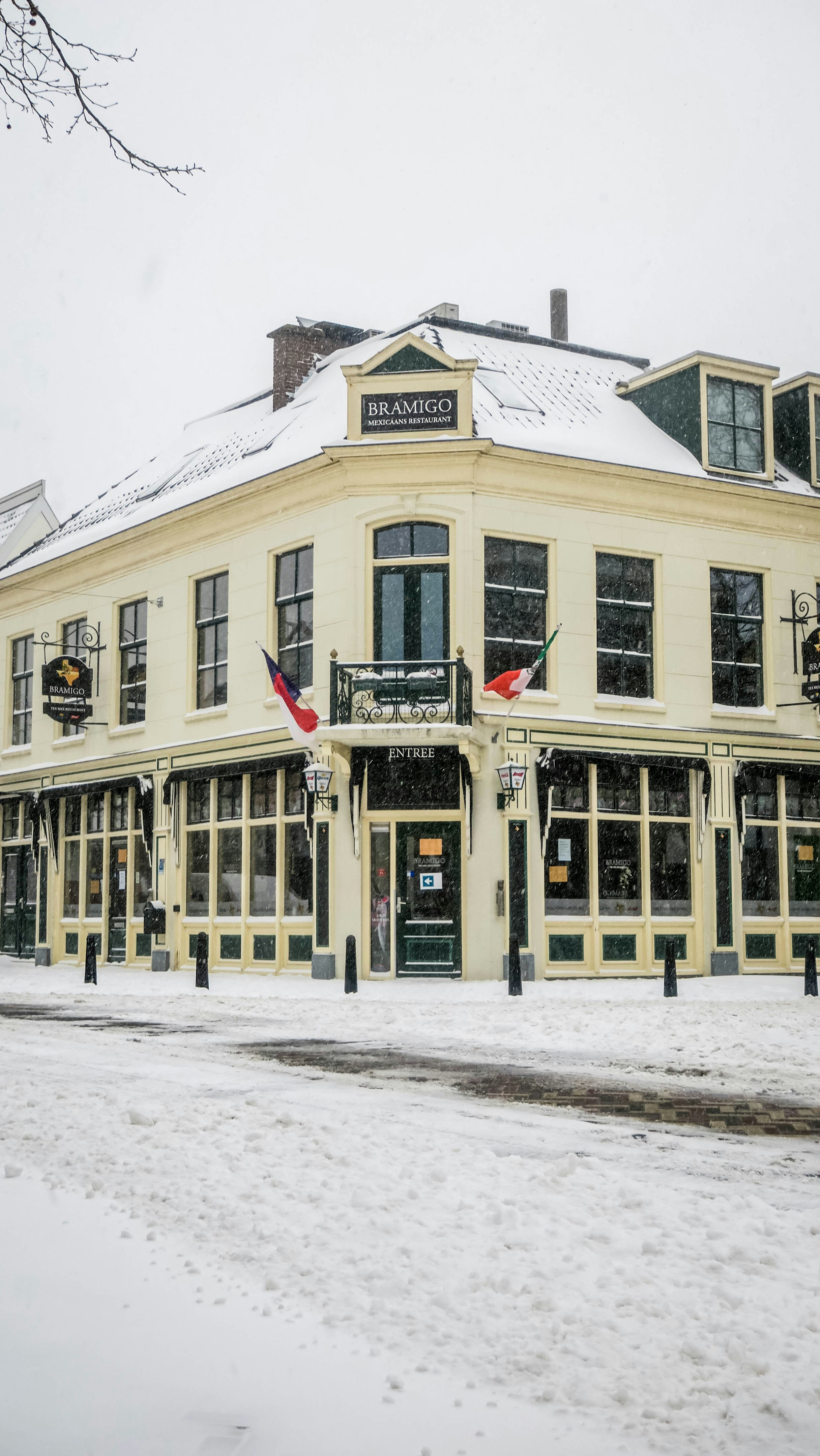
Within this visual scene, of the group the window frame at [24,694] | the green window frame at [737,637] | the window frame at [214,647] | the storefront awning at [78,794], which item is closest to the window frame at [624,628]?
the green window frame at [737,637]

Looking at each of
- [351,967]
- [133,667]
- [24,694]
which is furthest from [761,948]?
[24,694]

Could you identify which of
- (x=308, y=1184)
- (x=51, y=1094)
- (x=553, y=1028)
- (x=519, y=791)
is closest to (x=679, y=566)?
(x=519, y=791)

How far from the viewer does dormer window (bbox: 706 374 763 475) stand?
23.7 m

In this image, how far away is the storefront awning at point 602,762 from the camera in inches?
824

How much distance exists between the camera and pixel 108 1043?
12.2 meters

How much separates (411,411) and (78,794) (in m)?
11.4

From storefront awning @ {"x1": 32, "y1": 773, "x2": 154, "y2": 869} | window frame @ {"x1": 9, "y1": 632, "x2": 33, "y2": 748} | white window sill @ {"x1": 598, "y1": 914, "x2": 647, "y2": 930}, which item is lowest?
white window sill @ {"x1": 598, "y1": 914, "x2": 647, "y2": 930}

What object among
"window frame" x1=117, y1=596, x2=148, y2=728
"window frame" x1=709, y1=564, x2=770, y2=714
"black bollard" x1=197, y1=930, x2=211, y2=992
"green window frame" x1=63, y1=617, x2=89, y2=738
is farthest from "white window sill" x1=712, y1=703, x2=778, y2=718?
"green window frame" x1=63, y1=617, x2=89, y2=738

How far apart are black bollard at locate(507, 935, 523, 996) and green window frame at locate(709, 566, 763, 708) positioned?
24.9 feet

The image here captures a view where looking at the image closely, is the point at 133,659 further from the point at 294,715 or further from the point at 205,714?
the point at 294,715

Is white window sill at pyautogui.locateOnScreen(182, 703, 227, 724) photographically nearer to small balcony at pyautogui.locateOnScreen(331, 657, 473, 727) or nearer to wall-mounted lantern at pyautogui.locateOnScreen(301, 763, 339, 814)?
wall-mounted lantern at pyautogui.locateOnScreen(301, 763, 339, 814)

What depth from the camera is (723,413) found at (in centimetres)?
2388

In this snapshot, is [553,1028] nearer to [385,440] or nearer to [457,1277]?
[457,1277]

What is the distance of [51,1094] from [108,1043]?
11.2ft
